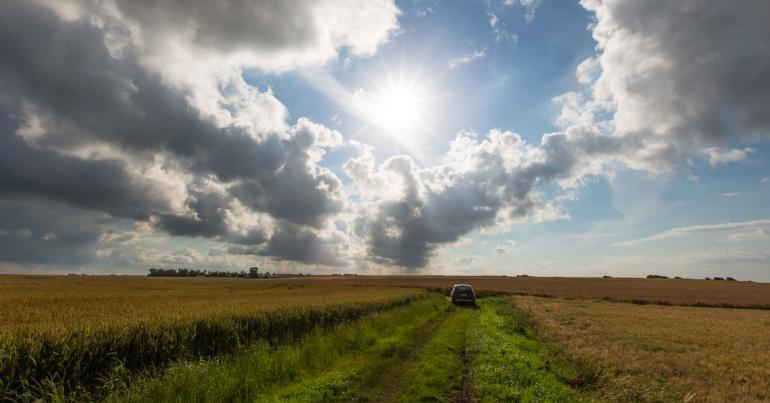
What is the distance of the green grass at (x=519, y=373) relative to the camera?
9414 mm

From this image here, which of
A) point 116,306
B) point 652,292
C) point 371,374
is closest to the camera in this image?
point 371,374

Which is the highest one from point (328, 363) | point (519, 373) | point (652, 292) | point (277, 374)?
point (519, 373)

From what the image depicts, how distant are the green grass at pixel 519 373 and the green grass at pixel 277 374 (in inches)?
132

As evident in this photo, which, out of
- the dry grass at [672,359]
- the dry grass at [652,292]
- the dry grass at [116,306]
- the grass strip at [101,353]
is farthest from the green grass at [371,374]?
the dry grass at [652,292]

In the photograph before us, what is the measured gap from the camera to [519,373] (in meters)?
11.2

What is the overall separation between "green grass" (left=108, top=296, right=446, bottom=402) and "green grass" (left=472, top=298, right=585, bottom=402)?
336 cm

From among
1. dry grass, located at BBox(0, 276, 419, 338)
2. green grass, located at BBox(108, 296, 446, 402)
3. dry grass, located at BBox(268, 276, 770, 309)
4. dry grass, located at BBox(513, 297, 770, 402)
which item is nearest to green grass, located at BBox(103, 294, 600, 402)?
green grass, located at BBox(108, 296, 446, 402)

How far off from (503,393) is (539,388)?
1.18 meters

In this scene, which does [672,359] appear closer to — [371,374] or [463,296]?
[371,374]

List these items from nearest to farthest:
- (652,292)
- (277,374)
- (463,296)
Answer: (277,374)
(463,296)
(652,292)

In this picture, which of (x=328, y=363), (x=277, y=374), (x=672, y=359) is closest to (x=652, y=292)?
(x=672, y=359)

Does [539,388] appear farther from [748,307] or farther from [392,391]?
[748,307]

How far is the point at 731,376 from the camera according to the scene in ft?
38.2

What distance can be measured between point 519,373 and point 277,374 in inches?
271
